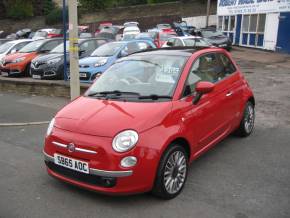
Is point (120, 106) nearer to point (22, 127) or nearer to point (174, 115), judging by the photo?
point (174, 115)

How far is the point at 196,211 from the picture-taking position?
3.99 meters

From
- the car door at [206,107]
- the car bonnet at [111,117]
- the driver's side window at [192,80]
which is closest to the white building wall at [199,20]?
the car door at [206,107]

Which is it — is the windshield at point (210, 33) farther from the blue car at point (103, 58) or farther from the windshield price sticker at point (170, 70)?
the windshield price sticker at point (170, 70)

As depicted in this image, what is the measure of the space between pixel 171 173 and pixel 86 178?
0.96 m

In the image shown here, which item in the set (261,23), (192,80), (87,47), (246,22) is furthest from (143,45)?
(246,22)

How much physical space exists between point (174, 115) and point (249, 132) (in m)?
2.74

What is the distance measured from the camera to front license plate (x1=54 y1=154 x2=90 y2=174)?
13.2ft

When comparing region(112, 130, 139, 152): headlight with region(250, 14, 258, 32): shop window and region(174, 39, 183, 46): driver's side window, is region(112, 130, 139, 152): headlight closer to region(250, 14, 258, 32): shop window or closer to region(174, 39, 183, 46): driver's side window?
region(174, 39, 183, 46): driver's side window

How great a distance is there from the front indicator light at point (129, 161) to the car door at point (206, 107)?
0.88m

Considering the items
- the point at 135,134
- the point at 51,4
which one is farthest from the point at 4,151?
the point at 51,4

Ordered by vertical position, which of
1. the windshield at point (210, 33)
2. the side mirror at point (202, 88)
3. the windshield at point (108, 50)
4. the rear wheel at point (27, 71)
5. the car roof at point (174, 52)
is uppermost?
the car roof at point (174, 52)

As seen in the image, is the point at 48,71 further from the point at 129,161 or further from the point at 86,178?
the point at 129,161

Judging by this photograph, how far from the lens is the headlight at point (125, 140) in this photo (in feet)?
12.8

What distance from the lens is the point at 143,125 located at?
4.05 m
